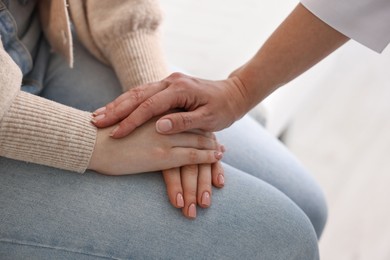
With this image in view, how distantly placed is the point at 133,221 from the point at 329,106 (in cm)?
113

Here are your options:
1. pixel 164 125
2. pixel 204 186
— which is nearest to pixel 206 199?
pixel 204 186

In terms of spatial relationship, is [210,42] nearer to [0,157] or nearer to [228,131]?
[228,131]

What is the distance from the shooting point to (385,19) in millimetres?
678

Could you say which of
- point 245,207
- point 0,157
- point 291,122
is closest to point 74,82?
point 0,157

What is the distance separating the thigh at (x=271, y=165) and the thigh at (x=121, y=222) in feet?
0.59

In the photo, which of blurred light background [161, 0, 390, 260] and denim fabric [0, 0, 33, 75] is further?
blurred light background [161, 0, 390, 260]

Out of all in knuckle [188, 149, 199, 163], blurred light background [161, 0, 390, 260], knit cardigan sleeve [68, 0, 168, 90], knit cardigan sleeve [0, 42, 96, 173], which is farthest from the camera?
blurred light background [161, 0, 390, 260]

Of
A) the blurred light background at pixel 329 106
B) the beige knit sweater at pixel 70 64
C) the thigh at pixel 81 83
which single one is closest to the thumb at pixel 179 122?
the beige knit sweater at pixel 70 64

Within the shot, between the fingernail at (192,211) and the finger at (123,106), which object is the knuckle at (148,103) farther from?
the fingernail at (192,211)

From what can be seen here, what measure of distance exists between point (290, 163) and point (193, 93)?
1.07ft

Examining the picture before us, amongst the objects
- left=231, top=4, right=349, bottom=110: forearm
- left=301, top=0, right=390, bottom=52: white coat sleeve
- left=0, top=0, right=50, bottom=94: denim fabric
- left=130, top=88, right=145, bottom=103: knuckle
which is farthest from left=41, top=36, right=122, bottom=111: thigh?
left=301, top=0, right=390, bottom=52: white coat sleeve

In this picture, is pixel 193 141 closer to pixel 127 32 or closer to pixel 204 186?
pixel 204 186

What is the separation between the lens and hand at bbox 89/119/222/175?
25.4 inches

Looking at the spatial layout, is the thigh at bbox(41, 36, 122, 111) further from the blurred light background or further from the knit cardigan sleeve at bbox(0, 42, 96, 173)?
the blurred light background
